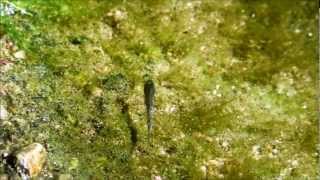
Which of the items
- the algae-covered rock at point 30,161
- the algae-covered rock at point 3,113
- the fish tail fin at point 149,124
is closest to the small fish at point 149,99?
the fish tail fin at point 149,124

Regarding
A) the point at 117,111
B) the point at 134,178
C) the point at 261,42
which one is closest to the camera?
the point at 134,178

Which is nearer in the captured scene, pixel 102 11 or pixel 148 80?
pixel 148 80

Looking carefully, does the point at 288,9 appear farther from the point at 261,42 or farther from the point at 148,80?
the point at 148,80

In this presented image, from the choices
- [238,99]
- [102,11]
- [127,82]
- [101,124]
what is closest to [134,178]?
[101,124]

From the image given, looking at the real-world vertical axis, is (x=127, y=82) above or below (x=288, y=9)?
below

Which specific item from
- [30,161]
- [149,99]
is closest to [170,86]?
[149,99]

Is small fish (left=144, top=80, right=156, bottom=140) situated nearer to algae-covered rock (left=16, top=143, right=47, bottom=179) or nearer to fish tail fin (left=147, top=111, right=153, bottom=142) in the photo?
fish tail fin (left=147, top=111, right=153, bottom=142)

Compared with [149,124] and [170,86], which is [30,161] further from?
[170,86]
